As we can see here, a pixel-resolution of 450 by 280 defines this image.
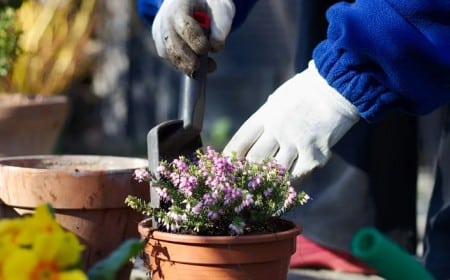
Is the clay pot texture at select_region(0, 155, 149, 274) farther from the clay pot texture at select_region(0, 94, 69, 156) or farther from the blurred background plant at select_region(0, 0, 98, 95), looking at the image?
the blurred background plant at select_region(0, 0, 98, 95)

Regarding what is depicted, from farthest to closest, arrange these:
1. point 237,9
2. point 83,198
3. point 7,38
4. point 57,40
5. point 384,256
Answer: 1. point 57,40
2. point 7,38
3. point 237,9
4. point 83,198
5. point 384,256

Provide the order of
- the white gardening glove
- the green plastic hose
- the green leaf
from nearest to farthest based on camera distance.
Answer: the green plastic hose
the green leaf
the white gardening glove

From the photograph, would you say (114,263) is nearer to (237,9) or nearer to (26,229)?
(26,229)

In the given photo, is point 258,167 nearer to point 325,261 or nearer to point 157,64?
point 325,261

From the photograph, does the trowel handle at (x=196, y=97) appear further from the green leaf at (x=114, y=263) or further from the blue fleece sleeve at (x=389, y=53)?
the green leaf at (x=114, y=263)

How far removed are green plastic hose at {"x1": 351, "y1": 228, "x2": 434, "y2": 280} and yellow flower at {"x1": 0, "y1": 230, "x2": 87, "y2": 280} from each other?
0.37 meters

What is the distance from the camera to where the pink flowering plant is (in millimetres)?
1738

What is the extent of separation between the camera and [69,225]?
1955mm

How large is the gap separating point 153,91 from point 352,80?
4.84 meters

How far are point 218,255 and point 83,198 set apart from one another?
367 millimetres

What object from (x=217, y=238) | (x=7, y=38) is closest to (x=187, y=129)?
(x=217, y=238)

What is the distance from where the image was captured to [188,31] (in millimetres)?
1955

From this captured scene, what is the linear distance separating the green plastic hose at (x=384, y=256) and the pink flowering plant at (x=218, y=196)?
1.67 ft

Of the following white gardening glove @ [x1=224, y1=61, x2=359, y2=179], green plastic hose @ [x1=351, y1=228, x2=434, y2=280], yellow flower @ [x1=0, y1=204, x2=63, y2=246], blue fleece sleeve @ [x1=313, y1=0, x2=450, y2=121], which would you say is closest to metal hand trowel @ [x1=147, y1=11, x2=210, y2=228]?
white gardening glove @ [x1=224, y1=61, x2=359, y2=179]
